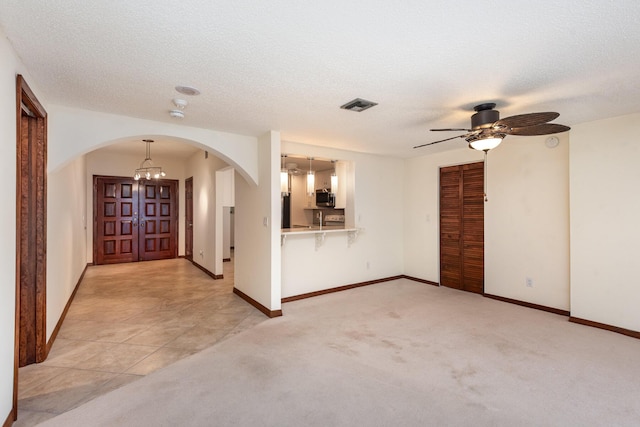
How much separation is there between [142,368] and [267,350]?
1053mm

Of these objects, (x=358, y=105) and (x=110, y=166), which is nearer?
(x=358, y=105)

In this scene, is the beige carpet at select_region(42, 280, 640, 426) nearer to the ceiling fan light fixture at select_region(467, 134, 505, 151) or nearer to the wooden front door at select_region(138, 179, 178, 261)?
the ceiling fan light fixture at select_region(467, 134, 505, 151)

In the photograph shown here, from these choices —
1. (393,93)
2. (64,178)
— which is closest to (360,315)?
(393,93)

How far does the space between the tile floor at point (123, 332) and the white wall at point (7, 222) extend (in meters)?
0.39

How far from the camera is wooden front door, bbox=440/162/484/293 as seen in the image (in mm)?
4887

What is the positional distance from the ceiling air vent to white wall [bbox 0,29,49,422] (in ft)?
7.78

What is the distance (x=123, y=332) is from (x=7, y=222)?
197 cm

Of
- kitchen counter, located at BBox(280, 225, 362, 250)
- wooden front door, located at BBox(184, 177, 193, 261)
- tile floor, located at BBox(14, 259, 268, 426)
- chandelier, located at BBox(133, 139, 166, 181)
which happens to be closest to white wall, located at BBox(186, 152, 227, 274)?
wooden front door, located at BBox(184, 177, 193, 261)

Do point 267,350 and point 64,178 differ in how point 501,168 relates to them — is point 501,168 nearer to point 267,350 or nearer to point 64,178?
point 267,350

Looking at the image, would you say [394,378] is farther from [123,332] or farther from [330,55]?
[123,332]

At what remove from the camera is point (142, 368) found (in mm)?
2641

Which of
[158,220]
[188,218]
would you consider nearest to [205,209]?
[188,218]

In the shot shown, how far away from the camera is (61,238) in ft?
12.6

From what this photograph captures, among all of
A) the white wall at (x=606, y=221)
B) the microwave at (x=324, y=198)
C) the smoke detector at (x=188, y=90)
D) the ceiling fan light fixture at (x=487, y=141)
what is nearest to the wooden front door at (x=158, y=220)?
the microwave at (x=324, y=198)
